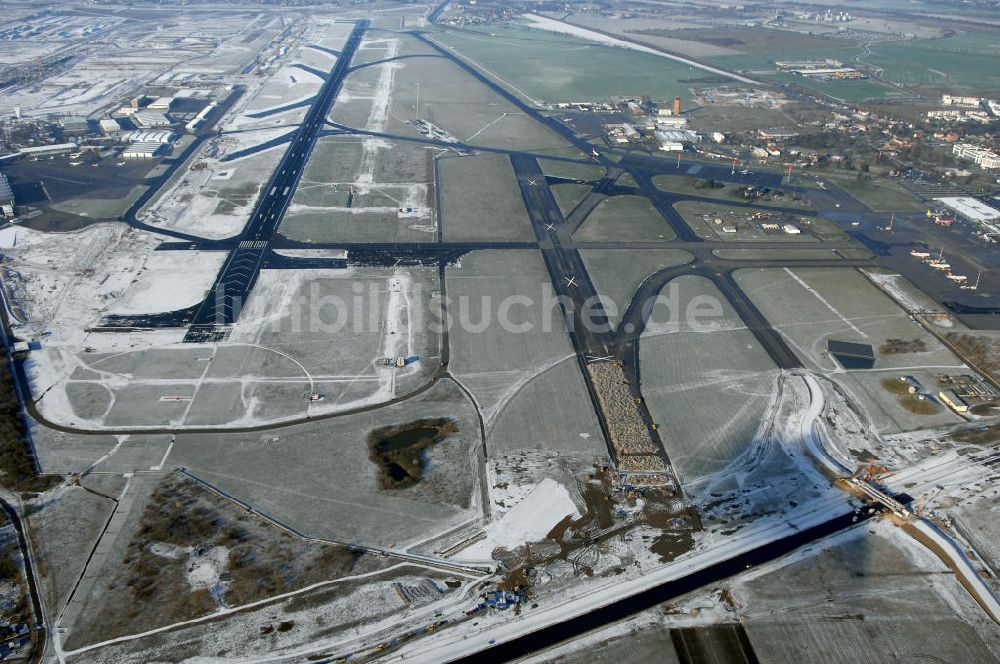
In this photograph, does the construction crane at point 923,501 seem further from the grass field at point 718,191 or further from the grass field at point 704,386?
the grass field at point 718,191

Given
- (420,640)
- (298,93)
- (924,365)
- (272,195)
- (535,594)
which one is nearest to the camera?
(420,640)

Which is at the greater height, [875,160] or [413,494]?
[875,160]

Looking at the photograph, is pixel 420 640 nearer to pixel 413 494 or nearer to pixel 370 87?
pixel 413 494

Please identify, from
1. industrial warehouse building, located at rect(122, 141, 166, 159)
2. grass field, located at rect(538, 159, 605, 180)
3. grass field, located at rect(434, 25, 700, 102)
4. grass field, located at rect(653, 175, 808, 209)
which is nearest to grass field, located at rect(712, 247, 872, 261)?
grass field, located at rect(653, 175, 808, 209)

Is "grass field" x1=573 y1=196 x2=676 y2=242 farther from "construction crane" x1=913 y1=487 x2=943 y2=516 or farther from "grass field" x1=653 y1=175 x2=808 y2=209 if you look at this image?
"construction crane" x1=913 y1=487 x2=943 y2=516

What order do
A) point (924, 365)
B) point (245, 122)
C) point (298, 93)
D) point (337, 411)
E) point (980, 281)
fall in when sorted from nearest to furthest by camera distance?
point (337, 411), point (924, 365), point (980, 281), point (245, 122), point (298, 93)

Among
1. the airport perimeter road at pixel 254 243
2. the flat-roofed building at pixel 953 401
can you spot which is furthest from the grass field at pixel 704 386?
the airport perimeter road at pixel 254 243

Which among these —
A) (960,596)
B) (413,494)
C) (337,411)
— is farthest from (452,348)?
(960,596)
